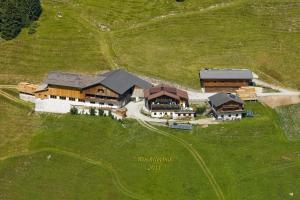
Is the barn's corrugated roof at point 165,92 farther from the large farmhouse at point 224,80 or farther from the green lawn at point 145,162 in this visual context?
the large farmhouse at point 224,80

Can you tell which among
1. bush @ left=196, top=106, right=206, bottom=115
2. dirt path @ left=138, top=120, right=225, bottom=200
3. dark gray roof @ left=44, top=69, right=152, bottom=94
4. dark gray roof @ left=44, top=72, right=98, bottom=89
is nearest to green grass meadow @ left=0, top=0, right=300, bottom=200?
dirt path @ left=138, top=120, right=225, bottom=200

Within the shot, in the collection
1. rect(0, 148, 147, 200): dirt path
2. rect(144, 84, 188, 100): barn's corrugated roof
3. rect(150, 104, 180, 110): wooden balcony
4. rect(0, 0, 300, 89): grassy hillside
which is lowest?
rect(0, 148, 147, 200): dirt path

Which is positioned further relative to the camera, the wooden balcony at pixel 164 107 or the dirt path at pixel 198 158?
the wooden balcony at pixel 164 107

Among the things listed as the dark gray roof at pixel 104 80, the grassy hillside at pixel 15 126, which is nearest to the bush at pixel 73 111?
the dark gray roof at pixel 104 80

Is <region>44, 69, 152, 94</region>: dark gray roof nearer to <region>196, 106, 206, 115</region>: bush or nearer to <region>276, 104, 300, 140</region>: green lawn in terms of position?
<region>196, 106, 206, 115</region>: bush

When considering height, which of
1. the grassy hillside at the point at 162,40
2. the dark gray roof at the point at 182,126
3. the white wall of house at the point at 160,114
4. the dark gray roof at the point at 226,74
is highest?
the grassy hillside at the point at 162,40

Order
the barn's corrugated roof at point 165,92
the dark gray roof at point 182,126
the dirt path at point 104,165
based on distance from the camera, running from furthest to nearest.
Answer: the barn's corrugated roof at point 165,92 < the dark gray roof at point 182,126 < the dirt path at point 104,165

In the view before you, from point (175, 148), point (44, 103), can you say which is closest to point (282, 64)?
point (175, 148)
